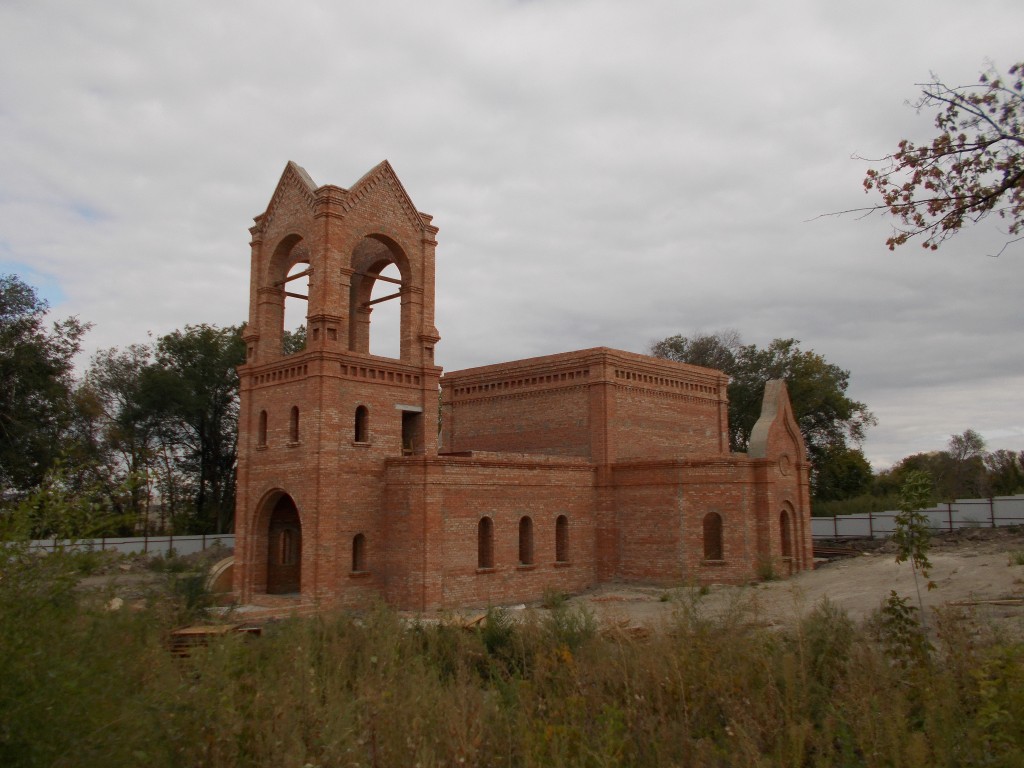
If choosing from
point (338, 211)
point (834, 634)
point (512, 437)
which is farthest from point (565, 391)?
point (834, 634)

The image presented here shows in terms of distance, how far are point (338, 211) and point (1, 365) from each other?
1834cm

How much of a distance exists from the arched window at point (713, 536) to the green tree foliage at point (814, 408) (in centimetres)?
2348

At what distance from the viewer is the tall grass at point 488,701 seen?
5066 millimetres

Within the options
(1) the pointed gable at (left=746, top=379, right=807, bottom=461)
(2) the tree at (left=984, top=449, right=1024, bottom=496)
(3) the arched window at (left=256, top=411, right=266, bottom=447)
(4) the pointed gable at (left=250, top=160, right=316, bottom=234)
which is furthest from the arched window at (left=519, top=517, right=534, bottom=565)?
(2) the tree at (left=984, top=449, right=1024, bottom=496)

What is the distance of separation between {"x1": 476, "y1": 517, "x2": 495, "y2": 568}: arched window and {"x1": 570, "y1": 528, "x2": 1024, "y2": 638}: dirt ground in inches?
97.9

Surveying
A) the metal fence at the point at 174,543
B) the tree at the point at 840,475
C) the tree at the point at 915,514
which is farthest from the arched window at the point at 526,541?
the tree at the point at 840,475

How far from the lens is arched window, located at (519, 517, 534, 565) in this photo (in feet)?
72.7

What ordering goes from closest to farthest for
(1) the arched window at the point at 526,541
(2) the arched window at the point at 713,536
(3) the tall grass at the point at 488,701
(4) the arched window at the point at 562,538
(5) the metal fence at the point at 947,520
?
(3) the tall grass at the point at 488,701
(1) the arched window at the point at 526,541
(4) the arched window at the point at 562,538
(2) the arched window at the point at 713,536
(5) the metal fence at the point at 947,520

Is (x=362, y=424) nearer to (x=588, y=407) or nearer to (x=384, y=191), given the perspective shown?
(x=384, y=191)

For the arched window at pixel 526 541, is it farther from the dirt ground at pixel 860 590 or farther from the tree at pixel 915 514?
the tree at pixel 915 514

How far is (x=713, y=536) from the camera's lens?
23953 millimetres

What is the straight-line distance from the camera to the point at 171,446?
4353 cm

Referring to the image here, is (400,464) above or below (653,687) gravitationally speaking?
above

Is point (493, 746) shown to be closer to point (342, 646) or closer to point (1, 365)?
point (342, 646)
